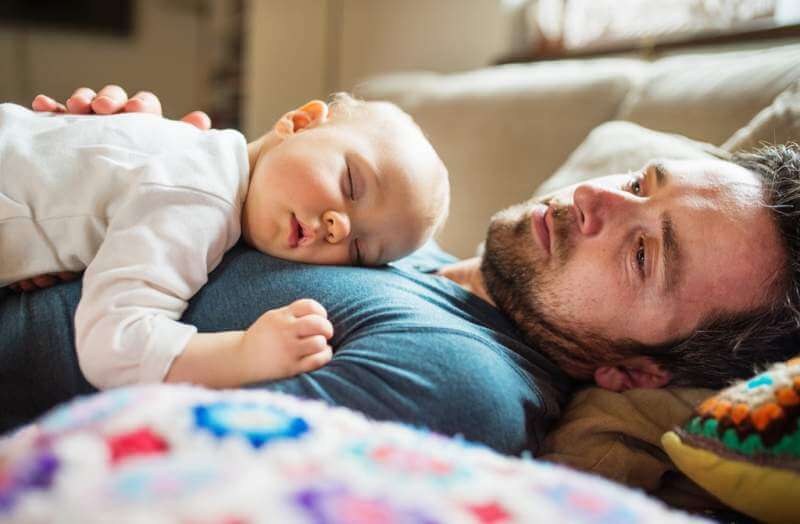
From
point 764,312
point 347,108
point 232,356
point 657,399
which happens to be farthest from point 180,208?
point 764,312

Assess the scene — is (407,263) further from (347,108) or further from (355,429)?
(355,429)

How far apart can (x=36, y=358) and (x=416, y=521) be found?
682 mm

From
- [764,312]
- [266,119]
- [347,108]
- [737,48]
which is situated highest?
[737,48]

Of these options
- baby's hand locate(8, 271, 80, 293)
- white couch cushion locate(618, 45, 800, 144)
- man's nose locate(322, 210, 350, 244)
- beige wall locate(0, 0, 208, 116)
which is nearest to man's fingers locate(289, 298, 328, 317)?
man's nose locate(322, 210, 350, 244)

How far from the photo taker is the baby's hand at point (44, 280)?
102cm

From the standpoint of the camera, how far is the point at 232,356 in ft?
2.77

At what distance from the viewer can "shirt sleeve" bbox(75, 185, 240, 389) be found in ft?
2.72

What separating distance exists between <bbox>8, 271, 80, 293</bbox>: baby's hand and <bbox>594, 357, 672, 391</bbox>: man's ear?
889 millimetres

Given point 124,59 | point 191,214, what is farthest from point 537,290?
point 124,59

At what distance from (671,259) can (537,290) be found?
0.23 metres

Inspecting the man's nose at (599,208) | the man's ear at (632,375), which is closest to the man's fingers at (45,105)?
the man's nose at (599,208)

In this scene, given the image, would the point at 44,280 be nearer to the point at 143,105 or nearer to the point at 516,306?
the point at 143,105

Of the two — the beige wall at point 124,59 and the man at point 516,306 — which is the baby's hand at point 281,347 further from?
the beige wall at point 124,59

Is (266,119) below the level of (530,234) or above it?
below
